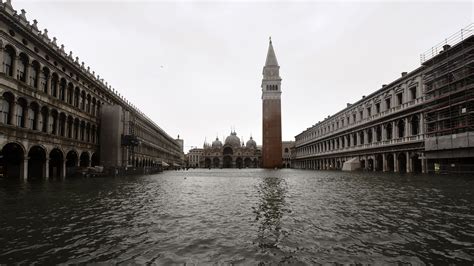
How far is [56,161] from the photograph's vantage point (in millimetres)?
34125

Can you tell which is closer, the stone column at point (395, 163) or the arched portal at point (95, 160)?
the arched portal at point (95, 160)

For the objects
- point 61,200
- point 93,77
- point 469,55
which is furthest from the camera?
point 93,77

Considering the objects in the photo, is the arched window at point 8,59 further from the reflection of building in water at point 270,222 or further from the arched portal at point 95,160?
the reflection of building in water at point 270,222

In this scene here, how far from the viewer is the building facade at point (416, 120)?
3112 centimetres

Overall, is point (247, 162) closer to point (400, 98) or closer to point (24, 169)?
point (400, 98)

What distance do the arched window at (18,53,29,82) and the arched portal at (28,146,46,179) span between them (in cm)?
708

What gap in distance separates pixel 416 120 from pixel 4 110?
144 ft

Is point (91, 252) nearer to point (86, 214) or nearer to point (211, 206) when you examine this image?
point (86, 214)

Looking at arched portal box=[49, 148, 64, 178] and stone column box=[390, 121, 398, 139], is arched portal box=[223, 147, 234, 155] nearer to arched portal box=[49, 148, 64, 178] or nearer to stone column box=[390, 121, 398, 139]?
stone column box=[390, 121, 398, 139]

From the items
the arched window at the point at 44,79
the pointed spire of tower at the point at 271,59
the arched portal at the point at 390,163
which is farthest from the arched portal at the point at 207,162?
the arched window at the point at 44,79

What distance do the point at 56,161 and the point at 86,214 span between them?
2844cm

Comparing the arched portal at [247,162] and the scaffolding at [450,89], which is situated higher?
the scaffolding at [450,89]

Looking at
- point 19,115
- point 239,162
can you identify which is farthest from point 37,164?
point 239,162

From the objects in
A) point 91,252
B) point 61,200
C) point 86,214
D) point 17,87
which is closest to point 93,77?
point 17,87
